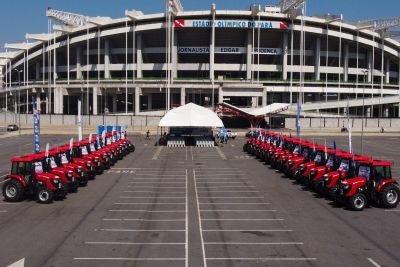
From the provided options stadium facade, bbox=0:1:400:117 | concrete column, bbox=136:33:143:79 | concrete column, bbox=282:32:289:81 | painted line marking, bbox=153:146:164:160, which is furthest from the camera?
concrete column, bbox=136:33:143:79

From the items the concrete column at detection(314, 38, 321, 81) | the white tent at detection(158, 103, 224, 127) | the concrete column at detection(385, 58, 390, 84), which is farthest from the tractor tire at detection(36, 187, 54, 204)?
the concrete column at detection(385, 58, 390, 84)

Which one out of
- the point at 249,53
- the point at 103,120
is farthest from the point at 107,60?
the point at 249,53

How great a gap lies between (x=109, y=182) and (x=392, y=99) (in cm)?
9202

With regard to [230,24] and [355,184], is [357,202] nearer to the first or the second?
[355,184]

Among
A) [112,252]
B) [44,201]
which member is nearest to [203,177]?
[44,201]

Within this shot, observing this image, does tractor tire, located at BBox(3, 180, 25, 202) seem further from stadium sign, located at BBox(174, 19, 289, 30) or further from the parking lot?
stadium sign, located at BBox(174, 19, 289, 30)

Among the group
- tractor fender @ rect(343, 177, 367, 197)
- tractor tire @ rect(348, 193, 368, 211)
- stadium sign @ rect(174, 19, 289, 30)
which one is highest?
stadium sign @ rect(174, 19, 289, 30)

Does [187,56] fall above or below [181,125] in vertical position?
above

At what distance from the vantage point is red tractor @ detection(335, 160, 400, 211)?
Result: 21.5 m

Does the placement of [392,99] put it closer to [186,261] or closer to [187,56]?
[187,56]

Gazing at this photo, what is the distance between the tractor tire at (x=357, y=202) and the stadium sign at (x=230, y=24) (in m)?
85.9

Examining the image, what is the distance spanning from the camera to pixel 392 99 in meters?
108

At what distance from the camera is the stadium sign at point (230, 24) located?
341 ft

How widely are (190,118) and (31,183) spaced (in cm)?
3743
